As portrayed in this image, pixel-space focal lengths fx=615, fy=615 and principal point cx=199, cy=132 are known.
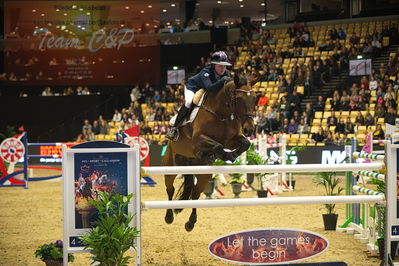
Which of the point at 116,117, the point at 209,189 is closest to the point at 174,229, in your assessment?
the point at 209,189

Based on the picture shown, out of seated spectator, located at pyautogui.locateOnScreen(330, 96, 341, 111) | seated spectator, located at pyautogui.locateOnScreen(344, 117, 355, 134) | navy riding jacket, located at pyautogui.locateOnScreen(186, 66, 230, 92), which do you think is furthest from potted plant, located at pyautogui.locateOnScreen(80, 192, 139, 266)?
seated spectator, located at pyautogui.locateOnScreen(330, 96, 341, 111)

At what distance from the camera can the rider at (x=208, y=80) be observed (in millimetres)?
7344

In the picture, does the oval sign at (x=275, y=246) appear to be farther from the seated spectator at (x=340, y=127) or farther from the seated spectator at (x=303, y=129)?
the seated spectator at (x=303, y=129)

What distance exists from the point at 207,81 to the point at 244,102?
78cm

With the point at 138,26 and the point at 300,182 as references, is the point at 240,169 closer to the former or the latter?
the point at 300,182

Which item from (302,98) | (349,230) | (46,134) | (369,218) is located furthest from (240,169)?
(46,134)

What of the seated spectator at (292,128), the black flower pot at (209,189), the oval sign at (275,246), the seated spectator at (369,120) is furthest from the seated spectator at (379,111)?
the oval sign at (275,246)

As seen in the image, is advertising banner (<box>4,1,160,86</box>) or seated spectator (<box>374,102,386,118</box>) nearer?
seated spectator (<box>374,102,386,118</box>)

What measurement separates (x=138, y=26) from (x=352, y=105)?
40.3 ft

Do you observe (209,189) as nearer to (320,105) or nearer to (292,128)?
(292,128)

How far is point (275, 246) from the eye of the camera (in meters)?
5.32

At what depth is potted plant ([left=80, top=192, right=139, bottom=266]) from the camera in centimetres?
501

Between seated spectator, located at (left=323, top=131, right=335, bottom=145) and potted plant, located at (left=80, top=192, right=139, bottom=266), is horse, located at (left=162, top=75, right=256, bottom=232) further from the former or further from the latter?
seated spectator, located at (left=323, top=131, right=335, bottom=145)

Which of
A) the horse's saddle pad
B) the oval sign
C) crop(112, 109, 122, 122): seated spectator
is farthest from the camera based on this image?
crop(112, 109, 122, 122): seated spectator
